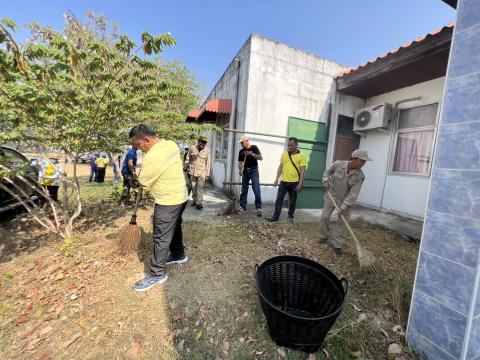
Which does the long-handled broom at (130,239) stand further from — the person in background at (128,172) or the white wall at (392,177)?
the white wall at (392,177)

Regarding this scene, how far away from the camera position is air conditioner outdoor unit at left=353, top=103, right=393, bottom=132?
20.4 feet

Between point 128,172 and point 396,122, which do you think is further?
point 396,122

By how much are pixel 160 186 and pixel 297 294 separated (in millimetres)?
2021

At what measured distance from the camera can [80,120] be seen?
10.3ft

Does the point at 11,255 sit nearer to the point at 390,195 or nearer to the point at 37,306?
the point at 37,306

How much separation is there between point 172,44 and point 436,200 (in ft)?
9.82

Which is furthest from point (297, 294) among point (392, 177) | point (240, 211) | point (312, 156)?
point (392, 177)

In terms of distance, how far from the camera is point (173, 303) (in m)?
2.47

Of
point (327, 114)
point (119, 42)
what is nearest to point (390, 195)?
point (327, 114)

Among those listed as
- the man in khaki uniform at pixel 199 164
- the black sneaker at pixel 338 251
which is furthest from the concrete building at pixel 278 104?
the black sneaker at pixel 338 251

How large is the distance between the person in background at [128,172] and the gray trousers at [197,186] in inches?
57.8

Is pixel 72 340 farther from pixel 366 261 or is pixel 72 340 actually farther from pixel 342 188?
pixel 342 188

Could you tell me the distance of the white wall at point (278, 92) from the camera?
232 inches

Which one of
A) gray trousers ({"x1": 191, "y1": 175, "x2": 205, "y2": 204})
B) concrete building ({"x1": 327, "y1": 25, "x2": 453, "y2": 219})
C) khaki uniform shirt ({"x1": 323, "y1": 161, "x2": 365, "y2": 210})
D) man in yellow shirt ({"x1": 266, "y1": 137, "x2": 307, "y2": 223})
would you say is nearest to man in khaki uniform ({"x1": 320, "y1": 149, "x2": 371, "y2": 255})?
khaki uniform shirt ({"x1": 323, "y1": 161, "x2": 365, "y2": 210})
